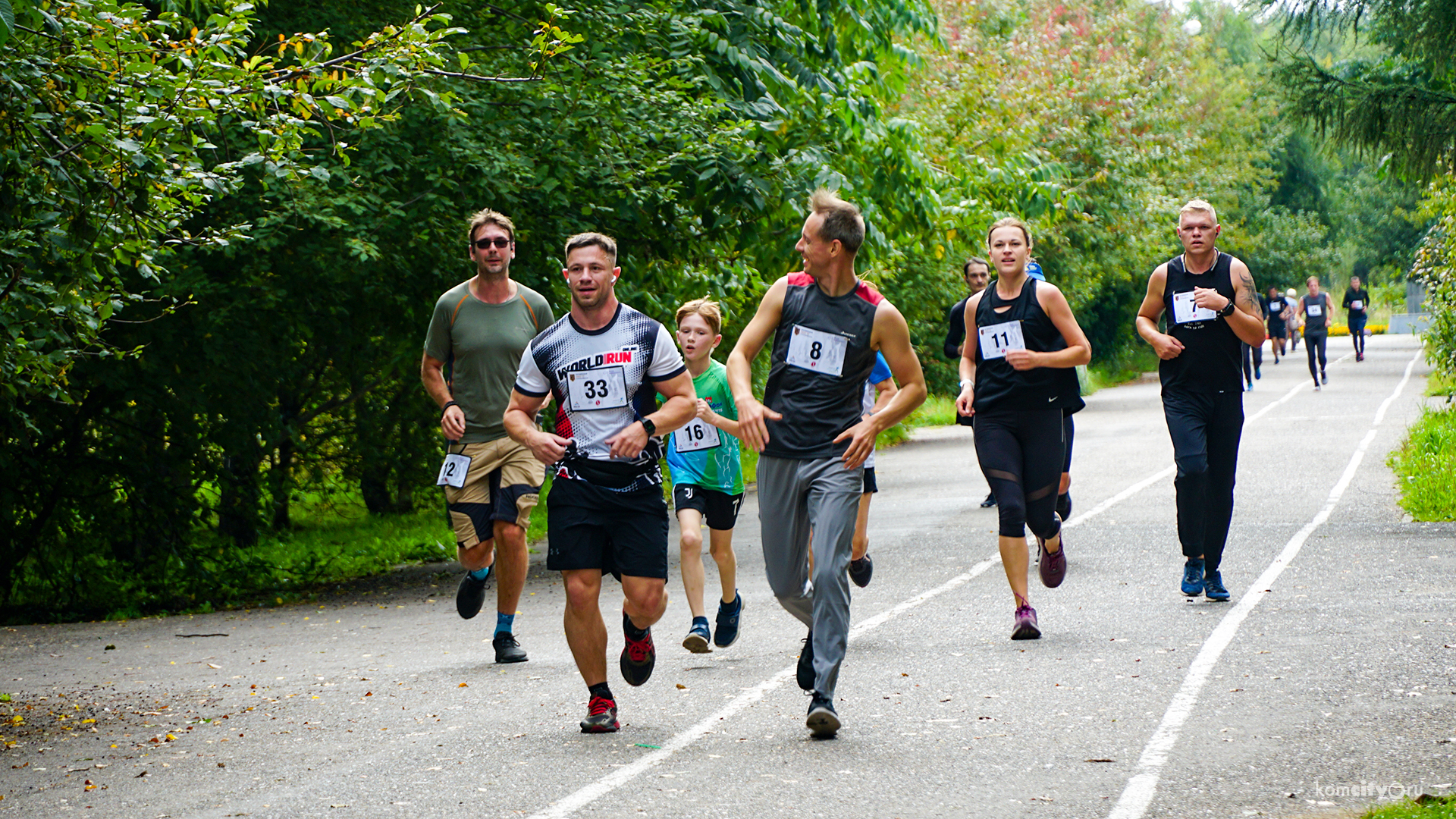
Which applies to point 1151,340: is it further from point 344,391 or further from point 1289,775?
point 344,391

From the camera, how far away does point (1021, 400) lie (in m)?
8.27

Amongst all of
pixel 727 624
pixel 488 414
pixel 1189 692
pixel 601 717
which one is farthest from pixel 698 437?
pixel 1189 692

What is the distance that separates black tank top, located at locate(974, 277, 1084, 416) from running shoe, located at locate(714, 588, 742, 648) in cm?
169

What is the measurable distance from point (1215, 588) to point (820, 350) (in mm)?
3766

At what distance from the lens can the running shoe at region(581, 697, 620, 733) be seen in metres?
6.29

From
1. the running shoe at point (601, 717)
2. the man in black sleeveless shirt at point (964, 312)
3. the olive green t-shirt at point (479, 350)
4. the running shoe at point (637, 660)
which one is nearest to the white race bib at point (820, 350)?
the running shoe at point (637, 660)

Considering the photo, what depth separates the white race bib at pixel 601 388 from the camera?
6348 mm

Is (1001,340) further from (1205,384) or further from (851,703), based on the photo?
(851,703)

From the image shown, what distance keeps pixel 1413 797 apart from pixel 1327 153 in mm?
12081

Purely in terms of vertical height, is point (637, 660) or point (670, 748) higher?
point (637, 660)

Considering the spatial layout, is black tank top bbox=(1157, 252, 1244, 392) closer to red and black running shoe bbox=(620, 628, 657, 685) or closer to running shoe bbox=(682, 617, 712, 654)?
running shoe bbox=(682, 617, 712, 654)

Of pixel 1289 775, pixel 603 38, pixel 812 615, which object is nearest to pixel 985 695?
pixel 812 615

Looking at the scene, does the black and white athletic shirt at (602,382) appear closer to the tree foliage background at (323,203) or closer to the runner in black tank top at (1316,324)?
the tree foliage background at (323,203)

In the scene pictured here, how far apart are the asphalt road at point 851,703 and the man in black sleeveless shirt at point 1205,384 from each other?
47cm
